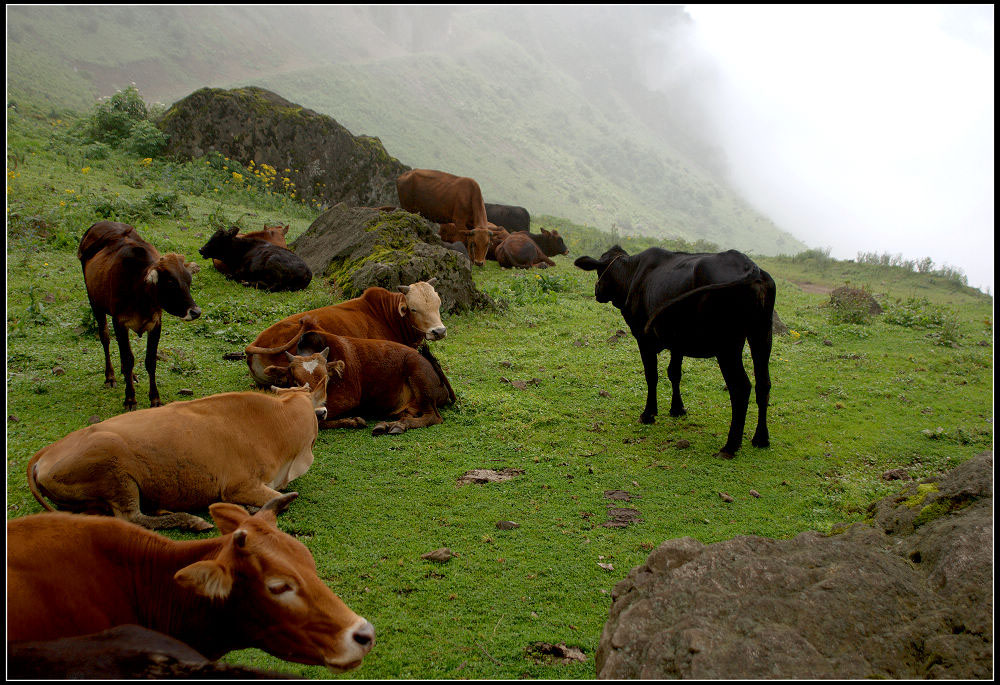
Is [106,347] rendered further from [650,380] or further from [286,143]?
[286,143]

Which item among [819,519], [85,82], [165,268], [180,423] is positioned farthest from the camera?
A: [85,82]

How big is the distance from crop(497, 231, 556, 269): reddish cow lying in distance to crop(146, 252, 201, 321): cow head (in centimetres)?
1081

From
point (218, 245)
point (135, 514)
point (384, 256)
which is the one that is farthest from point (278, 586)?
point (218, 245)

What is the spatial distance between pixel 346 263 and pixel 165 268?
17.9ft

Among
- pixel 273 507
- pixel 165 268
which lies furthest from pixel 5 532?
pixel 165 268

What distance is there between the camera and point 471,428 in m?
7.30

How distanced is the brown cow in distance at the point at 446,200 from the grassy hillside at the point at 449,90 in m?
18.5

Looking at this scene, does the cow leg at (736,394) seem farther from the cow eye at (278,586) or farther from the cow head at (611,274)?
the cow eye at (278,586)

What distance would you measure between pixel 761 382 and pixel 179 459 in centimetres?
566

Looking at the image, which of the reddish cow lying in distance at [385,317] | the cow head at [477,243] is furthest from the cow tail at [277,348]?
the cow head at [477,243]

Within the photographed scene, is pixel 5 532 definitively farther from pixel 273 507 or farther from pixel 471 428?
pixel 471 428

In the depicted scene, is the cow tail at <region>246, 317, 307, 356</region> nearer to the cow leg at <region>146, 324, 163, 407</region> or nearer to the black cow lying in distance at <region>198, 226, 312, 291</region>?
the cow leg at <region>146, 324, 163, 407</region>

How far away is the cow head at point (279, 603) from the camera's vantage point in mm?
2865

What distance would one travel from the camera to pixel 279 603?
2.94 meters
